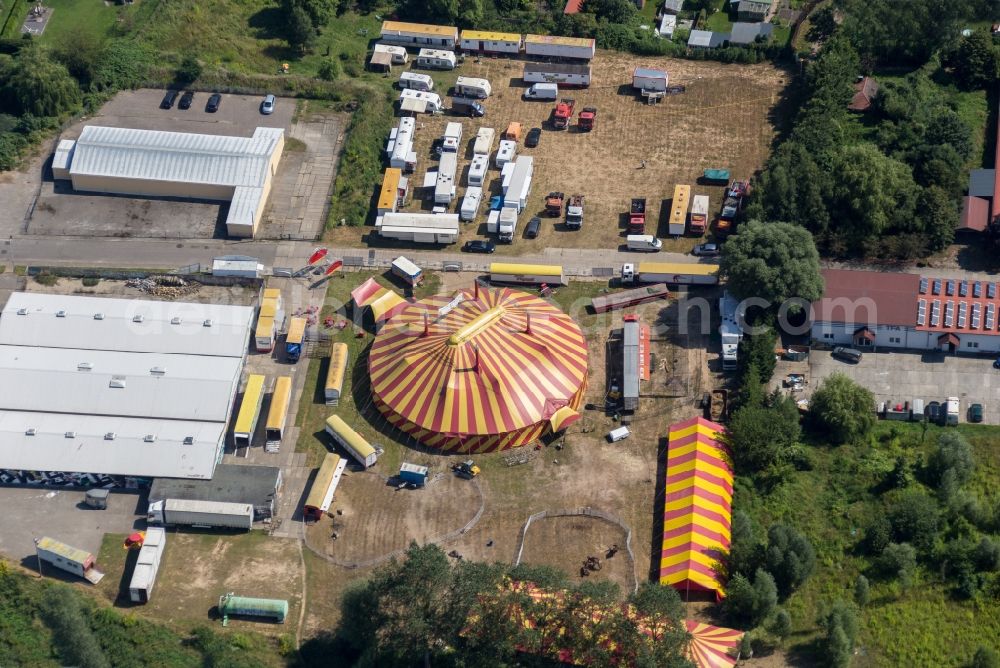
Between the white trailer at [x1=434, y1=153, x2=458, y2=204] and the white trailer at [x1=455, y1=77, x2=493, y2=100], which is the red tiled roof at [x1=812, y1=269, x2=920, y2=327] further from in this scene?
the white trailer at [x1=455, y1=77, x2=493, y2=100]

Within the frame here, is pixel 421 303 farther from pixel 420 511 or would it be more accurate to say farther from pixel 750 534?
pixel 750 534

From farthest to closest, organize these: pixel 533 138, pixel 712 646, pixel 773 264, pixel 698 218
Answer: pixel 533 138
pixel 698 218
pixel 773 264
pixel 712 646

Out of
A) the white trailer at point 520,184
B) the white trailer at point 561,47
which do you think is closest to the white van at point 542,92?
the white trailer at point 561,47

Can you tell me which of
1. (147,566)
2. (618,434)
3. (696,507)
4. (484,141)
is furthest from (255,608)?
(484,141)

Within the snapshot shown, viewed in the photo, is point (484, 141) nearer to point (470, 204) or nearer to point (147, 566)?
point (470, 204)

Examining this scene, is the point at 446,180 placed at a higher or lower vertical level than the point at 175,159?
higher

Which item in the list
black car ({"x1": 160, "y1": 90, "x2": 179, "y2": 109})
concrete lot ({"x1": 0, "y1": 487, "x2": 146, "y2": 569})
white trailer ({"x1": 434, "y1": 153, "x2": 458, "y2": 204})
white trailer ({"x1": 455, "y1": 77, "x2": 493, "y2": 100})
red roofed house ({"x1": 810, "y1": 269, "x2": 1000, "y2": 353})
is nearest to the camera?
concrete lot ({"x1": 0, "y1": 487, "x2": 146, "y2": 569})

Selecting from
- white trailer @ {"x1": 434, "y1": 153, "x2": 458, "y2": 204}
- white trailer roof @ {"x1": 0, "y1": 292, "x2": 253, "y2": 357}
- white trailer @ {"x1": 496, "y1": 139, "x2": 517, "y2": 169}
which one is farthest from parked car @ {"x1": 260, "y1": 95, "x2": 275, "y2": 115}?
white trailer roof @ {"x1": 0, "y1": 292, "x2": 253, "y2": 357}

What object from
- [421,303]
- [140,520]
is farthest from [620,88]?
[140,520]
